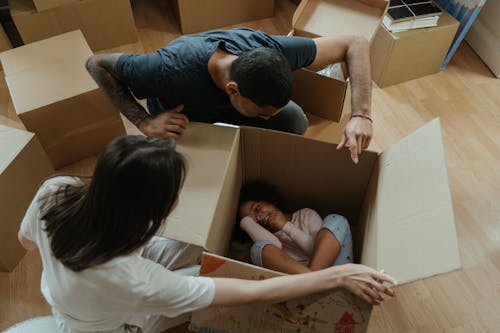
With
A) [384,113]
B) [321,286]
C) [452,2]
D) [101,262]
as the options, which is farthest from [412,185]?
[452,2]

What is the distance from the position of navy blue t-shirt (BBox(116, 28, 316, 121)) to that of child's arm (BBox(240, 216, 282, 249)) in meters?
0.34

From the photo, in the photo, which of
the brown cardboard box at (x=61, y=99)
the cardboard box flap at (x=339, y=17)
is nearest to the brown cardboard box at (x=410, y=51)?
the cardboard box flap at (x=339, y=17)

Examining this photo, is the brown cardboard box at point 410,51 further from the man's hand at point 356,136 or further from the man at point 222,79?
the man's hand at point 356,136

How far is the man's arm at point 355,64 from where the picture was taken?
1.11 m

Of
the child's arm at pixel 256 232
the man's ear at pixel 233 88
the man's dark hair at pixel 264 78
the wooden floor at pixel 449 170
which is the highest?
the man's dark hair at pixel 264 78

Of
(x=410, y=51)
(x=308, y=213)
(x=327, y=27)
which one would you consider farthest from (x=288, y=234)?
(x=410, y=51)

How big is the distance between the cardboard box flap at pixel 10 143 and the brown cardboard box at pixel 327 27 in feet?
3.06

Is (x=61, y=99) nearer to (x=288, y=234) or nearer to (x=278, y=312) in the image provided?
(x=288, y=234)

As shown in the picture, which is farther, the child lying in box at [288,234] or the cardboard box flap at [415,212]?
the child lying in box at [288,234]

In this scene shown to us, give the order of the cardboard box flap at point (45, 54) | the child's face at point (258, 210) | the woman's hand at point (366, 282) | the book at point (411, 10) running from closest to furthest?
the woman's hand at point (366, 282) → the child's face at point (258, 210) → the cardboard box flap at point (45, 54) → the book at point (411, 10)

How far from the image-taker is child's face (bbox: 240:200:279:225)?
1.20 m

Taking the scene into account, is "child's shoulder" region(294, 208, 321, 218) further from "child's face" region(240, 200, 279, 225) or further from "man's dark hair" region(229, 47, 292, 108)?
"man's dark hair" region(229, 47, 292, 108)

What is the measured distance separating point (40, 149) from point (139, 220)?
956 millimetres

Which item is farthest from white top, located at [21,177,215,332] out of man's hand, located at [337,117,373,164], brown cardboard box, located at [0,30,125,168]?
brown cardboard box, located at [0,30,125,168]
